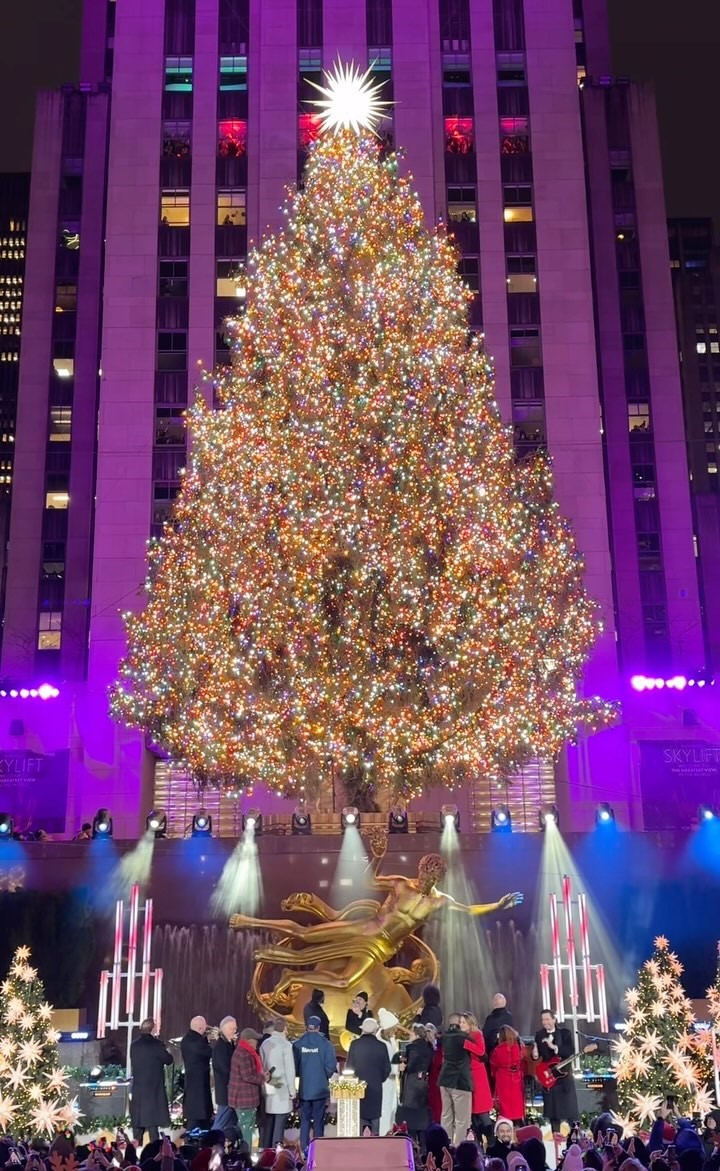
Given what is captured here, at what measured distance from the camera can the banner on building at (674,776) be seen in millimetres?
43875

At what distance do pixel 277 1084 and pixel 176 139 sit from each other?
41.4m

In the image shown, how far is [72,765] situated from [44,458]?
696 inches

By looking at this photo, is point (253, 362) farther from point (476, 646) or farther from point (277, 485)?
point (476, 646)

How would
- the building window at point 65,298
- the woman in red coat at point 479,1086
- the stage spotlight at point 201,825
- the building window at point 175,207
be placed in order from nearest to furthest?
the woman in red coat at point 479,1086 → the stage spotlight at point 201,825 → the building window at point 175,207 → the building window at point 65,298

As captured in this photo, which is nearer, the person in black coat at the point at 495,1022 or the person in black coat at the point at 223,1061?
the person in black coat at the point at 223,1061

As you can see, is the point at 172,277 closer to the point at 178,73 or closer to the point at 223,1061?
the point at 178,73

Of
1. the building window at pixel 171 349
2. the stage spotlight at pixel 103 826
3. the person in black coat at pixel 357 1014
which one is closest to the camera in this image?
the person in black coat at pixel 357 1014

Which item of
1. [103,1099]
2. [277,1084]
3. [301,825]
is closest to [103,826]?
[301,825]

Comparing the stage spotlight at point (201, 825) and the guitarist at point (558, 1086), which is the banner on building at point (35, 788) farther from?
the guitarist at point (558, 1086)

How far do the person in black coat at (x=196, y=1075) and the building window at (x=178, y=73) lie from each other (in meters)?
42.5

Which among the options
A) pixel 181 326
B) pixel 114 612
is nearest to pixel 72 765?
pixel 114 612

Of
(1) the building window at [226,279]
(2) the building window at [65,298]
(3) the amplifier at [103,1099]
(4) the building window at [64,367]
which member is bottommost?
(3) the amplifier at [103,1099]

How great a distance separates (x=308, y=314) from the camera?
108ft

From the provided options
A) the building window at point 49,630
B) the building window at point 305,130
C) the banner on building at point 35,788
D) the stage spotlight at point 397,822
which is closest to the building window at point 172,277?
the building window at point 305,130
